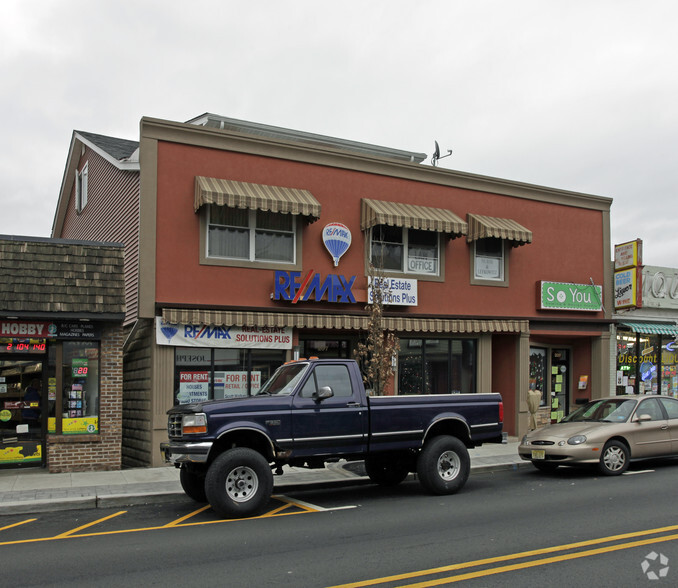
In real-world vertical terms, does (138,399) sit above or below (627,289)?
below

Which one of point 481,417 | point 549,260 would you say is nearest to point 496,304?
point 549,260

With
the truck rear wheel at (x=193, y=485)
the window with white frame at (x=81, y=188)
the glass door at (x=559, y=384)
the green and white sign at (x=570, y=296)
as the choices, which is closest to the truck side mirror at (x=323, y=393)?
the truck rear wheel at (x=193, y=485)

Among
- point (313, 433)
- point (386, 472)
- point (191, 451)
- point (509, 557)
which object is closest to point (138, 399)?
point (386, 472)

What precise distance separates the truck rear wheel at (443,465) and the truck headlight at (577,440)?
227cm

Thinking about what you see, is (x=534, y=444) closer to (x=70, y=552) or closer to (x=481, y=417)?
(x=481, y=417)

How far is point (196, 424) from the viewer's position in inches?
364

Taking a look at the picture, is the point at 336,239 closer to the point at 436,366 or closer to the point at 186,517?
the point at 436,366

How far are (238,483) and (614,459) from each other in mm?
6885

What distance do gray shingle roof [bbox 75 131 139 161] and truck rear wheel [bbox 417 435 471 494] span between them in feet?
34.3

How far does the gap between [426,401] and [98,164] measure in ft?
42.0

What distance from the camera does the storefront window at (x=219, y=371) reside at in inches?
563

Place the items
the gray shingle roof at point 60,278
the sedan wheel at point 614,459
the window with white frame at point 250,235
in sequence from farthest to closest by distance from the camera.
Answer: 1. the window with white frame at point 250,235
2. the gray shingle roof at point 60,278
3. the sedan wheel at point 614,459

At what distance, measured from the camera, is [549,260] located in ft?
63.5

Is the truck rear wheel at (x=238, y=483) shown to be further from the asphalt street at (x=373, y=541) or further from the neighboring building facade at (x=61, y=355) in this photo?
the neighboring building facade at (x=61, y=355)
